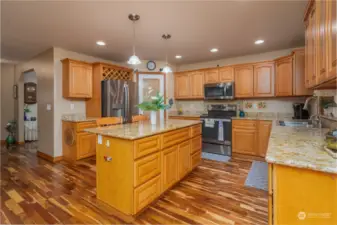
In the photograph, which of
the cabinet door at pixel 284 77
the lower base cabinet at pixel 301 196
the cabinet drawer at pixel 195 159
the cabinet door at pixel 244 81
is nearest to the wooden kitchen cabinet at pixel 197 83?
the cabinet door at pixel 244 81

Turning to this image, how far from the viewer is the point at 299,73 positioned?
3.15m

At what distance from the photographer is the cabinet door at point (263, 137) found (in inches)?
136

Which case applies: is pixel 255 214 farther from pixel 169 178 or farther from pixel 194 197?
pixel 169 178

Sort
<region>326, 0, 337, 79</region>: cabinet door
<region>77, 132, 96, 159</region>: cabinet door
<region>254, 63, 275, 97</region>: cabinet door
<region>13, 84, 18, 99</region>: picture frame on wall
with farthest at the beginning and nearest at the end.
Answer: <region>13, 84, 18, 99</region>: picture frame on wall, <region>254, 63, 275, 97</region>: cabinet door, <region>77, 132, 96, 159</region>: cabinet door, <region>326, 0, 337, 79</region>: cabinet door

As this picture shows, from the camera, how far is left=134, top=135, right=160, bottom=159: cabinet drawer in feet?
5.62

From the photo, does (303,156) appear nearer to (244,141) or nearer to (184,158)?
(184,158)

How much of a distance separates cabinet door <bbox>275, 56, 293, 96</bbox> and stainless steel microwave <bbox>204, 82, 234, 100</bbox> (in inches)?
37.3

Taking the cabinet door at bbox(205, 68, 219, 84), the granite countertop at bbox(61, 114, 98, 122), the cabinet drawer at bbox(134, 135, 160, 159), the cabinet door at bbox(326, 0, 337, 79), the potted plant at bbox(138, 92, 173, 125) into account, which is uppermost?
the cabinet door at bbox(205, 68, 219, 84)

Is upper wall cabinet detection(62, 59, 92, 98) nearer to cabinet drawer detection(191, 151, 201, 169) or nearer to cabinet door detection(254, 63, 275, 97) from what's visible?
cabinet drawer detection(191, 151, 201, 169)

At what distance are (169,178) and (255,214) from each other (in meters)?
1.06

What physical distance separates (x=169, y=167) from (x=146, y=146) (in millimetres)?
607

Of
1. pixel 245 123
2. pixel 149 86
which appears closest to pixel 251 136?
pixel 245 123

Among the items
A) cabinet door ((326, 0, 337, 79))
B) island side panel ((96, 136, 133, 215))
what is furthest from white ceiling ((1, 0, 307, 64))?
island side panel ((96, 136, 133, 215))

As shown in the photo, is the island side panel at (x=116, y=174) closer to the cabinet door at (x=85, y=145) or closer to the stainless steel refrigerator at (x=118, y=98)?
the cabinet door at (x=85, y=145)
